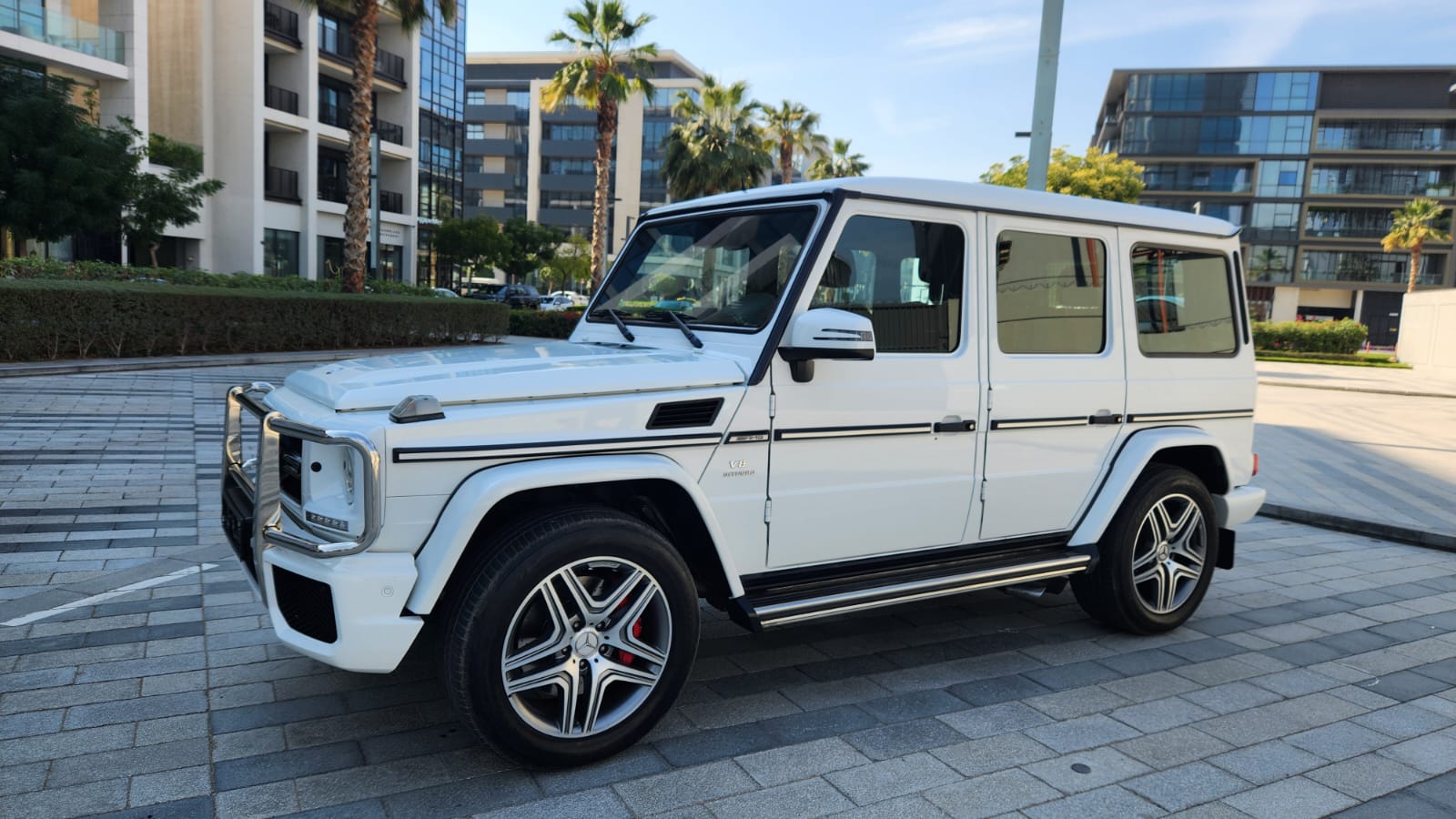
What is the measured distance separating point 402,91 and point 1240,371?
45.6m

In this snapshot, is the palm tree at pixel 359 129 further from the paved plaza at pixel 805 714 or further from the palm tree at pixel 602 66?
the paved plaza at pixel 805 714

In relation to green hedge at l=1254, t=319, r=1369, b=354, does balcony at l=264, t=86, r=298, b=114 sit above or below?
above

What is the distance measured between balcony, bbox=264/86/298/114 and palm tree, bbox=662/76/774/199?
15.1 m

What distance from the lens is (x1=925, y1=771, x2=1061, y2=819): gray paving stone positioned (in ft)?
10.2

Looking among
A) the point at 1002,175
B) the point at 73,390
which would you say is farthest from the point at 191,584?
the point at 1002,175

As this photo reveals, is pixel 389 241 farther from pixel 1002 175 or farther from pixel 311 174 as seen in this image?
pixel 1002 175

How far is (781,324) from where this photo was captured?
142 inches

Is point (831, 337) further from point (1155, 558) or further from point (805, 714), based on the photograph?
point (1155, 558)

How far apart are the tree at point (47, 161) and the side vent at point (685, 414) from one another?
A: 22.8m

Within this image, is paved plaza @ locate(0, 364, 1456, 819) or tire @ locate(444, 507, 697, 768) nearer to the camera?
tire @ locate(444, 507, 697, 768)

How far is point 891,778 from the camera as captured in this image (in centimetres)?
331

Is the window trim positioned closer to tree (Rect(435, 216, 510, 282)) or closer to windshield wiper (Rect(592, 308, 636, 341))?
windshield wiper (Rect(592, 308, 636, 341))

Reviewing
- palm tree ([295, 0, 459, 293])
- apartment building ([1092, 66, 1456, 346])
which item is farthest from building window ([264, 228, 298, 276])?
apartment building ([1092, 66, 1456, 346])

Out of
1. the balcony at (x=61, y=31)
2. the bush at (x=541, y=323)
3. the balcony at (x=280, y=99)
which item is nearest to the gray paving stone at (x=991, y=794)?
the bush at (x=541, y=323)
